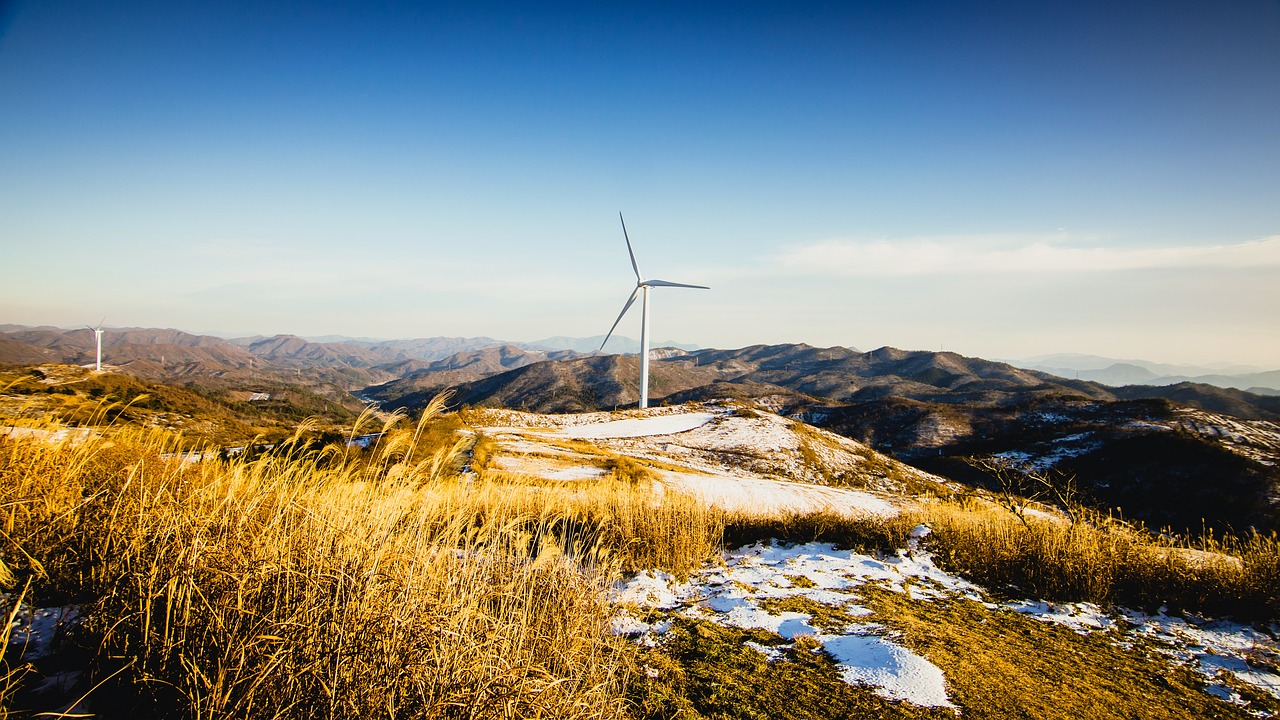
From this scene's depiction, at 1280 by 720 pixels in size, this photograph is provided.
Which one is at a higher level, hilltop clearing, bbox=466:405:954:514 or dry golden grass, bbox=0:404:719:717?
dry golden grass, bbox=0:404:719:717

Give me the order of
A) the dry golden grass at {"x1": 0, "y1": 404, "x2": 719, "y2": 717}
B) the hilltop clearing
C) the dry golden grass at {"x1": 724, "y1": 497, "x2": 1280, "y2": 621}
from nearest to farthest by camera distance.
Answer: the dry golden grass at {"x1": 0, "y1": 404, "x2": 719, "y2": 717} → the dry golden grass at {"x1": 724, "y1": 497, "x2": 1280, "y2": 621} → the hilltop clearing

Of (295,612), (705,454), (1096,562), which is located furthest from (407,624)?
(705,454)

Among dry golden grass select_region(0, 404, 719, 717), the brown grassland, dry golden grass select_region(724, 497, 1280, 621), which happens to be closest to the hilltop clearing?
dry golden grass select_region(724, 497, 1280, 621)

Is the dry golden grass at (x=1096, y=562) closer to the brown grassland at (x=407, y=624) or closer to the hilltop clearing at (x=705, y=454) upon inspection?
the brown grassland at (x=407, y=624)

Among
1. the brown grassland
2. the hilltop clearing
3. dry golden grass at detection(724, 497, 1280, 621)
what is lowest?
the hilltop clearing

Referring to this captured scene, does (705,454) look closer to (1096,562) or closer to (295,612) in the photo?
(1096,562)

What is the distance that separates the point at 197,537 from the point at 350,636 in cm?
138

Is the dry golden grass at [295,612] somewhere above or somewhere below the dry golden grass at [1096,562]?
above

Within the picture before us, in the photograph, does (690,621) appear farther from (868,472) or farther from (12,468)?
(868,472)

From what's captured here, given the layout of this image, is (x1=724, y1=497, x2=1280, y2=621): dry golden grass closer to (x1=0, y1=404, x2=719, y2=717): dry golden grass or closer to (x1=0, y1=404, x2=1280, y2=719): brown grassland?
(x1=0, y1=404, x2=1280, y2=719): brown grassland

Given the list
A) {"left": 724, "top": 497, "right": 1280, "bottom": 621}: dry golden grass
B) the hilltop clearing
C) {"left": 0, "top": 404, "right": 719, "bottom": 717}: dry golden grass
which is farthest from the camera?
the hilltop clearing

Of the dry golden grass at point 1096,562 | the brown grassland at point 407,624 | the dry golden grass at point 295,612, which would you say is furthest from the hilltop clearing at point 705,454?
the dry golden grass at point 295,612

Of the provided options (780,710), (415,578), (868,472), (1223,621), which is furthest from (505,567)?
(868,472)

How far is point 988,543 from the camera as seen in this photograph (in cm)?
689
